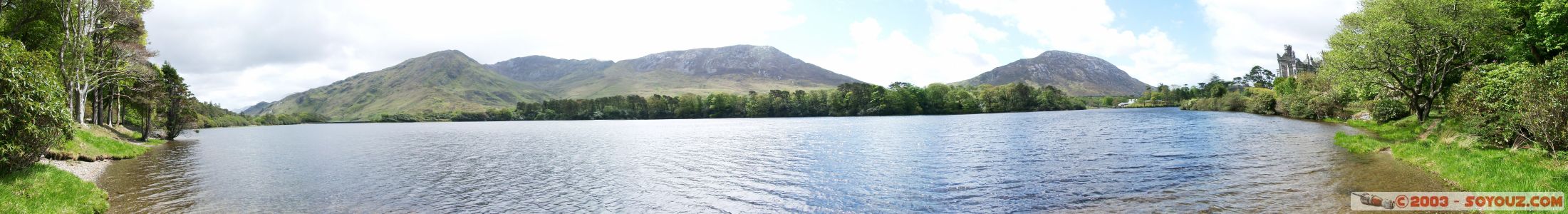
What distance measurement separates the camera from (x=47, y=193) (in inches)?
630

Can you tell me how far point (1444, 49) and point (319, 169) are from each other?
5729 centimetres

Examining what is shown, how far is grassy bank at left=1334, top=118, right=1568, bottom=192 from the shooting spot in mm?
14891

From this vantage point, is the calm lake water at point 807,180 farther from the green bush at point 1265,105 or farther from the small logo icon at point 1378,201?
the green bush at point 1265,105

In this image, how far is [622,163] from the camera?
32.9m

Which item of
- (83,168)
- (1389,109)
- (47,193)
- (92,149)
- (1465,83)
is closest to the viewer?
(47,193)

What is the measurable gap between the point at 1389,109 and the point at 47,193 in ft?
221

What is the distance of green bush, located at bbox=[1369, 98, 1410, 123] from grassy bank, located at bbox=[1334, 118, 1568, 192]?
1774 centimetres

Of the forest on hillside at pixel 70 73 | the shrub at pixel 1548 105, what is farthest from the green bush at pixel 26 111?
the shrub at pixel 1548 105

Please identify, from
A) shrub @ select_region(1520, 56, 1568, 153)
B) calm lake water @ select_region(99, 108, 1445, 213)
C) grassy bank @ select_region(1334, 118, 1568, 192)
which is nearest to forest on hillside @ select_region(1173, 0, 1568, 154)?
shrub @ select_region(1520, 56, 1568, 153)

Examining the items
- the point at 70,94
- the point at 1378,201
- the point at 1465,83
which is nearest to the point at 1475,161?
the point at 1378,201

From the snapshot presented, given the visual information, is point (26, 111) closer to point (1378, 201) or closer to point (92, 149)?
point (92, 149)

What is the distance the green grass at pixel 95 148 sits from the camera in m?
27.2

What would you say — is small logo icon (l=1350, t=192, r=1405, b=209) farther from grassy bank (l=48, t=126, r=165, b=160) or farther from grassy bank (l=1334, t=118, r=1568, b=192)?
grassy bank (l=48, t=126, r=165, b=160)

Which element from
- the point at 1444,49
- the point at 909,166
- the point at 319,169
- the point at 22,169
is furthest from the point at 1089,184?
the point at 319,169
